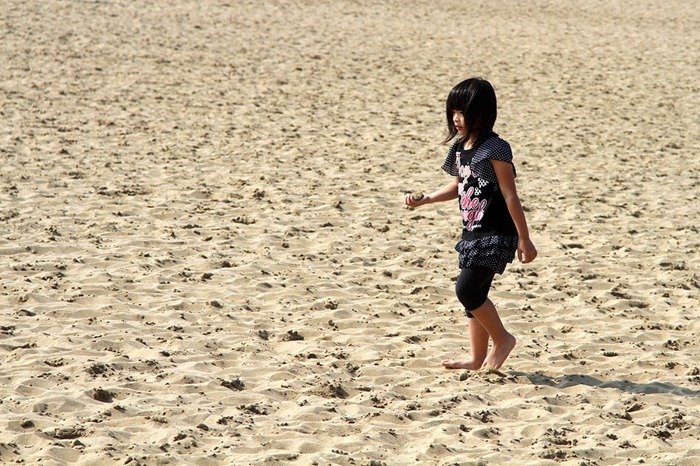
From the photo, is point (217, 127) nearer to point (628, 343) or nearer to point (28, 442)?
point (628, 343)

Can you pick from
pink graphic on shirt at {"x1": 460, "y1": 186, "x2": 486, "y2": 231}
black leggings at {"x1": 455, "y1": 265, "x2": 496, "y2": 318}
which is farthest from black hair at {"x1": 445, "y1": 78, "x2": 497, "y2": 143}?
black leggings at {"x1": 455, "y1": 265, "x2": 496, "y2": 318}

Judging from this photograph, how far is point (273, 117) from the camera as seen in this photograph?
12.6 metres

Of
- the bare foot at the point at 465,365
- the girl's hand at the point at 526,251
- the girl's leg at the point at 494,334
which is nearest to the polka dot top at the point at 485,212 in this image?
the girl's hand at the point at 526,251

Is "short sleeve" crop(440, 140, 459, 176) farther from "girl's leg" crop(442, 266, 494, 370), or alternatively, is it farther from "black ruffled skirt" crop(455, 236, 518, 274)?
"girl's leg" crop(442, 266, 494, 370)

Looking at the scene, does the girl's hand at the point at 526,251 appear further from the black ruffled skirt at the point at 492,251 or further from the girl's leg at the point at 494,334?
the girl's leg at the point at 494,334

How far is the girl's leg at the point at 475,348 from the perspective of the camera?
17.3 feet

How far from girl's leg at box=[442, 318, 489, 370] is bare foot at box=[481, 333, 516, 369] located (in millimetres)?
39

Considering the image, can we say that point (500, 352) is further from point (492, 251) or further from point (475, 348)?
point (492, 251)

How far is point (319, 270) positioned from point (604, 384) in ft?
8.16

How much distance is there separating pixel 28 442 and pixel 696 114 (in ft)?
38.3

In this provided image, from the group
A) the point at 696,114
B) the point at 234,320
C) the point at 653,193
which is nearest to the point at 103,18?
the point at 696,114

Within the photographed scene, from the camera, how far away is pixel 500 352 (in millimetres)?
5262

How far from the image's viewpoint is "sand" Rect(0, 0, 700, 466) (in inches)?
178

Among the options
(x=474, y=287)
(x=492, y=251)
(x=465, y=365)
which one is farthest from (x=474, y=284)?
(x=465, y=365)
